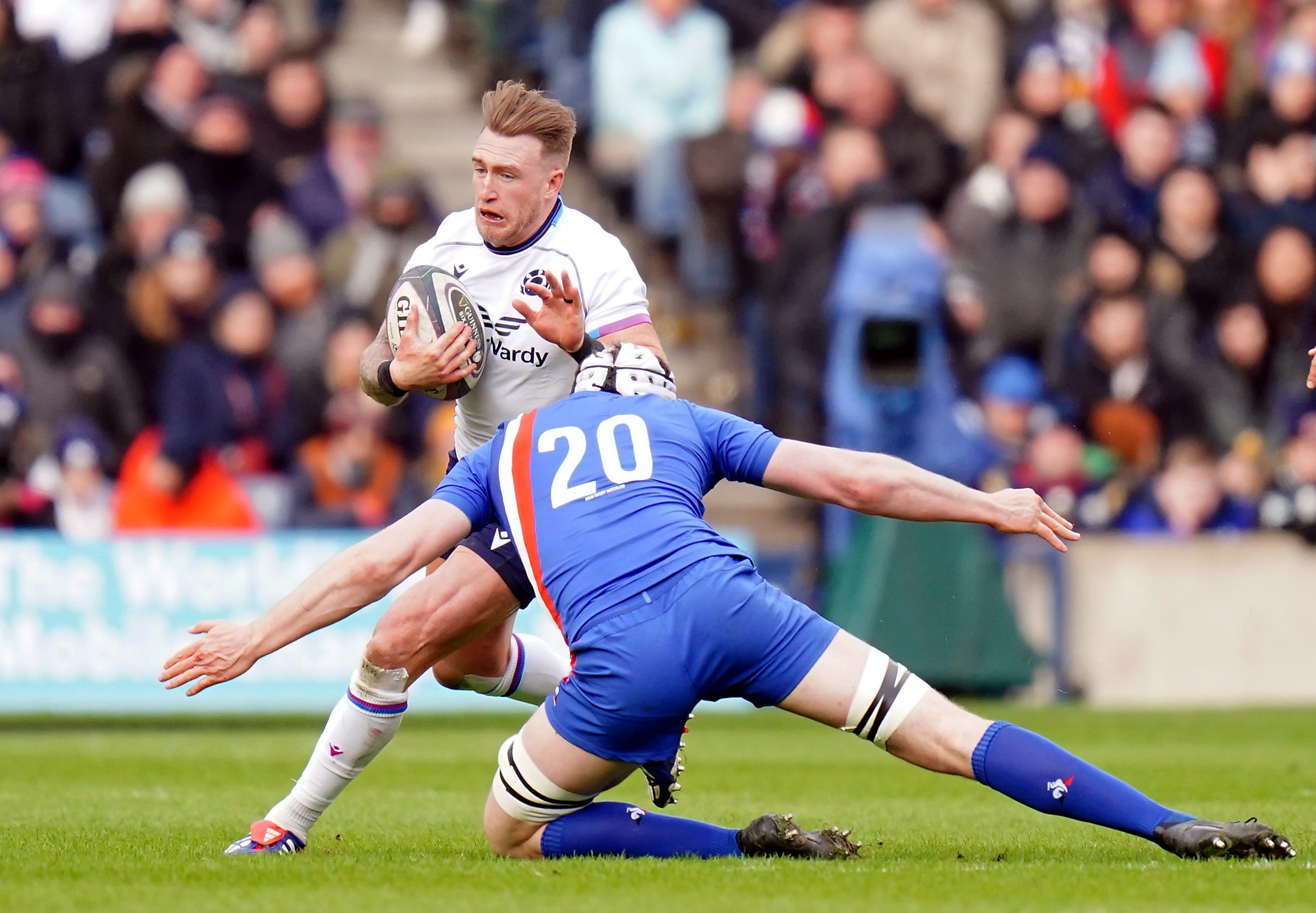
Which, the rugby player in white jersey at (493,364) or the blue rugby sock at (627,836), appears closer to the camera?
the blue rugby sock at (627,836)

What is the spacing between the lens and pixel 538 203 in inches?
287

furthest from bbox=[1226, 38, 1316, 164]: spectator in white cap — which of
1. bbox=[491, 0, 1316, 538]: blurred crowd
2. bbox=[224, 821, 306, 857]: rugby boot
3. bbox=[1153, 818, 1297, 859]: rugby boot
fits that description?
bbox=[224, 821, 306, 857]: rugby boot

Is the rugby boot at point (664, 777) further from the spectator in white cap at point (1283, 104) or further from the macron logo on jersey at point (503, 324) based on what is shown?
the spectator in white cap at point (1283, 104)

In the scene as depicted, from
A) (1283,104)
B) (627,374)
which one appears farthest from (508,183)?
(1283,104)

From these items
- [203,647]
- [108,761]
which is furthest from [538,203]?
[108,761]

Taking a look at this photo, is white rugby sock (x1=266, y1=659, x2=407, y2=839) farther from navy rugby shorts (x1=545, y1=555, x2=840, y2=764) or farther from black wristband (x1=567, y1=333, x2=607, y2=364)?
black wristband (x1=567, y1=333, x2=607, y2=364)

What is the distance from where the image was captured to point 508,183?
23.5 feet

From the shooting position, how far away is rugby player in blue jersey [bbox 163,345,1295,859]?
604cm

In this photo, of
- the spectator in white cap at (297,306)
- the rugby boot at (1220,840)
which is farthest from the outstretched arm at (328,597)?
the spectator in white cap at (297,306)

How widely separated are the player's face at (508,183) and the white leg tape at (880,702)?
215 cm

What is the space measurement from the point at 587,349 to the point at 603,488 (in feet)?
2.59

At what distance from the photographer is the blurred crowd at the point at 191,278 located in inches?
560

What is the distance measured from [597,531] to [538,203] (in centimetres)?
159

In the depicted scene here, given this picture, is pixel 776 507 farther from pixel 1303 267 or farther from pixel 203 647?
pixel 203 647
